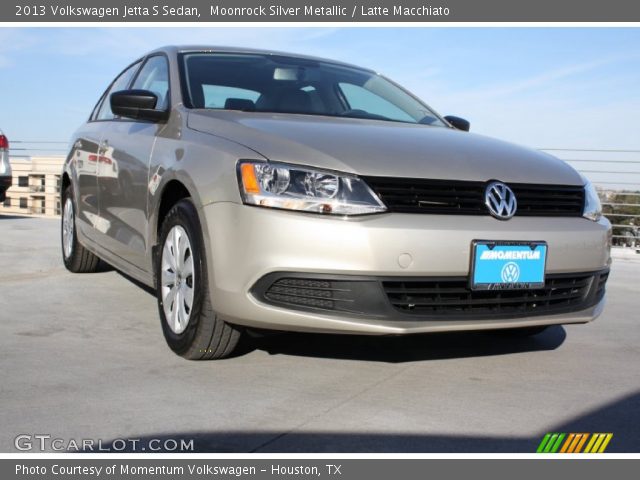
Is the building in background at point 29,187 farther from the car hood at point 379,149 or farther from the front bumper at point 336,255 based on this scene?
the front bumper at point 336,255

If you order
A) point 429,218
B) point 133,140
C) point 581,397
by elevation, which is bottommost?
point 581,397

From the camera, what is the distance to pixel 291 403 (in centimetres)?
301

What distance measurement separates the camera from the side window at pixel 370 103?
4.61 metres

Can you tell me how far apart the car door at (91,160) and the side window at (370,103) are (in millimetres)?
1480

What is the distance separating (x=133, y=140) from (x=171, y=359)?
1.40 metres

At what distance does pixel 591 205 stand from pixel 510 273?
2.44 ft

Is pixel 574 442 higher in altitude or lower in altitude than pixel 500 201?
lower

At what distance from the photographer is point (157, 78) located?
4633 mm

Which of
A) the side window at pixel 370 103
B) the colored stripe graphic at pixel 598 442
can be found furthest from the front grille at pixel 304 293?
the side window at pixel 370 103

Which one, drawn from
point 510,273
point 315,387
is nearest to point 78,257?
point 315,387

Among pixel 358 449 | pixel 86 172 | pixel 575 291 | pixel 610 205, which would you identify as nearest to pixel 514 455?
pixel 358 449

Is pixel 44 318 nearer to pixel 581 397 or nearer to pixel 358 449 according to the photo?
pixel 358 449

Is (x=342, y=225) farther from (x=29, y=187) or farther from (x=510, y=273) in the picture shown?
(x=29, y=187)

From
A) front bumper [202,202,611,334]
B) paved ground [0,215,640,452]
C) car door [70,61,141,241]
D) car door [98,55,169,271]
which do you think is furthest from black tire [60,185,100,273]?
front bumper [202,202,611,334]
